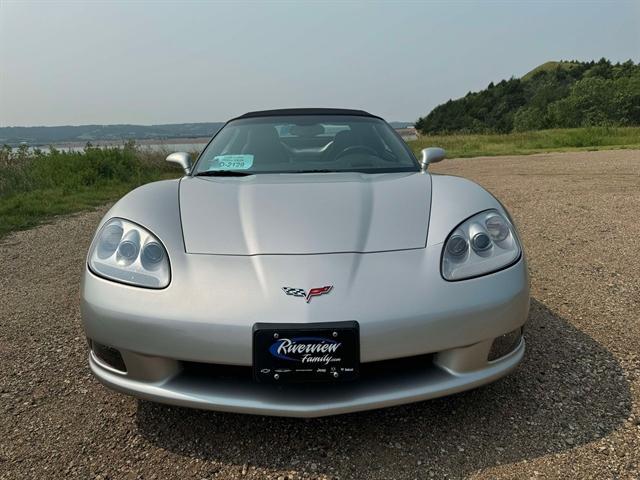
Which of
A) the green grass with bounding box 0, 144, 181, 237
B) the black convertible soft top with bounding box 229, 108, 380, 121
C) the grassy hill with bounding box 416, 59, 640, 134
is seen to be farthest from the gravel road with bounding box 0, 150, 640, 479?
the grassy hill with bounding box 416, 59, 640, 134

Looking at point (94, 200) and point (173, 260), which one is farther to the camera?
point (94, 200)

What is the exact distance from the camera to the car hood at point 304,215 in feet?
5.68

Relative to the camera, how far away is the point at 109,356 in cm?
169

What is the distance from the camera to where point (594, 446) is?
165 centimetres

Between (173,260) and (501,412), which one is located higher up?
(173,260)

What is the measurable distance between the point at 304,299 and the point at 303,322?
0.27ft

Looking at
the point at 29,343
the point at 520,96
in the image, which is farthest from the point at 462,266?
the point at 520,96

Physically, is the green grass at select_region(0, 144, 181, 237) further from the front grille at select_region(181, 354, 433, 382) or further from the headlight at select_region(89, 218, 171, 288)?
the front grille at select_region(181, 354, 433, 382)

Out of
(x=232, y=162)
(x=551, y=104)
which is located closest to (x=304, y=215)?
(x=232, y=162)

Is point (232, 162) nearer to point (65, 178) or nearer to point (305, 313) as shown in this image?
point (305, 313)

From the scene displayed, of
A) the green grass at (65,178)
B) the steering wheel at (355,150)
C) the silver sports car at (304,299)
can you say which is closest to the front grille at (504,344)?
the silver sports car at (304,299)

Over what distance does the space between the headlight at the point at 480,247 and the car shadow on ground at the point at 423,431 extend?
0.60 m

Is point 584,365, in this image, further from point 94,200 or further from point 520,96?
point 520,96

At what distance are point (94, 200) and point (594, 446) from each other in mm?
8636
